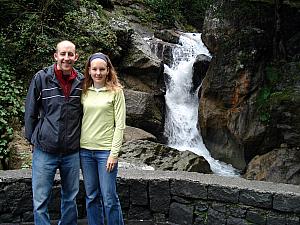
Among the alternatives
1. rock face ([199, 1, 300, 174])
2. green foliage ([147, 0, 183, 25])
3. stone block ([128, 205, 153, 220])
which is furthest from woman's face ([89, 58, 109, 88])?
green foliage ([147, 0, 183, 25])

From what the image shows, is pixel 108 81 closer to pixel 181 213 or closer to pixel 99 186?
pixel 99 186

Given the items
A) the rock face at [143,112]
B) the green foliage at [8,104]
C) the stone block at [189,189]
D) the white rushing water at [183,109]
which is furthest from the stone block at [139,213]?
the white rushing water at [183,109]

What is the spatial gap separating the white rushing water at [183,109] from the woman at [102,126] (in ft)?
23.8

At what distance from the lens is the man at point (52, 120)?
3.36 meters

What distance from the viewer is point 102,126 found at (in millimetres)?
3449

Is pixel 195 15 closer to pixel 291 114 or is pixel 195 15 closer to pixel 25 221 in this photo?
pixel 291 114

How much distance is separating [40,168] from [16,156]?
3360mm

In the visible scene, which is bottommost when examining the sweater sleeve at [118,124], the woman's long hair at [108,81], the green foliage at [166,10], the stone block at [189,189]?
the stone block at [189,189]

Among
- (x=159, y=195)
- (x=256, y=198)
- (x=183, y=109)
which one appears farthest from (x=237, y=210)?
(x=183, y=109)

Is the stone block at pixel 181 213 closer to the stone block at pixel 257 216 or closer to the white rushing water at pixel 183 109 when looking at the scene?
the stone block at pixel 257 216

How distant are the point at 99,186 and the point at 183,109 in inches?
339

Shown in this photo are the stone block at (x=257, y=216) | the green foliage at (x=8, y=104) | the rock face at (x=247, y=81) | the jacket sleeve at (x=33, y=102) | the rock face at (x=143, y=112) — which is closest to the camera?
the jacket sleeve at (x=33, y=102)

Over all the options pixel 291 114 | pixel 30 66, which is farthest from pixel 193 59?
pixel 30 66

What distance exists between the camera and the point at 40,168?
3.41 meters
